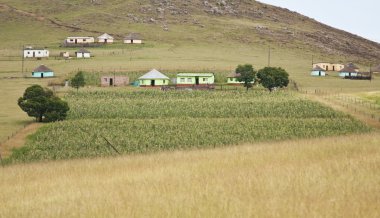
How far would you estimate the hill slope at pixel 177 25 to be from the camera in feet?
484

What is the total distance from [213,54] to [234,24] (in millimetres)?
46219

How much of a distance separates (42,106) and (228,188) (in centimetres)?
3659

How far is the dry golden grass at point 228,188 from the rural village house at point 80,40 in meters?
118

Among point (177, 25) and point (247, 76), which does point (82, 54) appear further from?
point (177, 25)

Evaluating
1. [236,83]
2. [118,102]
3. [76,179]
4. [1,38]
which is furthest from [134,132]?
[1,38]

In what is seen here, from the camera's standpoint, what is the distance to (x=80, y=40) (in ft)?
440

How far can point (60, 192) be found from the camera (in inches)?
576

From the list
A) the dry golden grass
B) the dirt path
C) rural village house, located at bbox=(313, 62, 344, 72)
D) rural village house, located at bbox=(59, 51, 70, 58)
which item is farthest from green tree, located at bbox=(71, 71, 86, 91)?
rural village house, located at bbox=(313, 62, 344, 72)

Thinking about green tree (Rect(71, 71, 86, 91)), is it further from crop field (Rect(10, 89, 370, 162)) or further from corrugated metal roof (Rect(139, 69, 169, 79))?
corrugated metal roof (Rect(139, 69, 169, 79))

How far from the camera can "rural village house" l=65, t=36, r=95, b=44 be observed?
133 m

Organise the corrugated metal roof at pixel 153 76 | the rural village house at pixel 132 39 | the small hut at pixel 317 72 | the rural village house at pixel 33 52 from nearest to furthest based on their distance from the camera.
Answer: the corrugated metal roof at pixel 153 76
the small hut at pixel 317 72
the rural village house at pixel 33 52
the rural village house at pixel 132 39

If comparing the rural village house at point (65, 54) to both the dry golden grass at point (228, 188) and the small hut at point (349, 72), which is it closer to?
the small hut at point (349, 72)

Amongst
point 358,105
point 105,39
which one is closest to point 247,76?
point 358,105

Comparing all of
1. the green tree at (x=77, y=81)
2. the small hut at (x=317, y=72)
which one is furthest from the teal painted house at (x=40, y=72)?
the small hut at (x=317, y=72)
